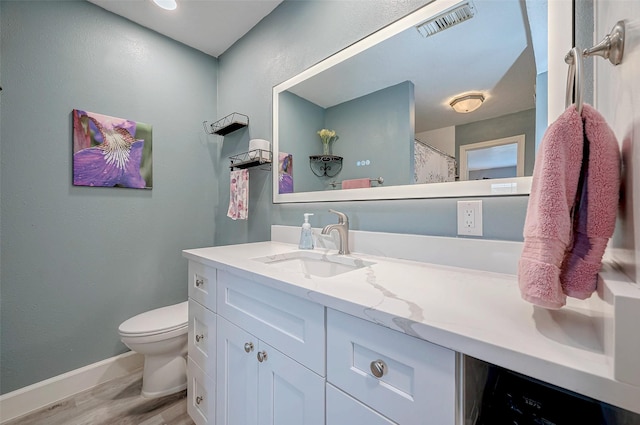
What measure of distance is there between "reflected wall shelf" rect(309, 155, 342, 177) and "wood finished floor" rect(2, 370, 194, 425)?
59.6 inches

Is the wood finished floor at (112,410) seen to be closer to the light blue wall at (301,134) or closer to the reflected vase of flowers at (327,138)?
the light blue wall at (301,134)

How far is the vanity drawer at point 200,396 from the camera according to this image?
3.73 ft

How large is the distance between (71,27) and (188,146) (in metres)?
0.92

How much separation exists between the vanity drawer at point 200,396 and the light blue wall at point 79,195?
2.74ft

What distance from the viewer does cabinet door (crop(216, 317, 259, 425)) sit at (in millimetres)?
912

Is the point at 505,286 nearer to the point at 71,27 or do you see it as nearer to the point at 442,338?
the point at 442,338

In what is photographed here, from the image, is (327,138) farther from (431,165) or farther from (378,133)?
(431,165)

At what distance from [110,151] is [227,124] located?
789 mm

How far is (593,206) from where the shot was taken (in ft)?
1.43

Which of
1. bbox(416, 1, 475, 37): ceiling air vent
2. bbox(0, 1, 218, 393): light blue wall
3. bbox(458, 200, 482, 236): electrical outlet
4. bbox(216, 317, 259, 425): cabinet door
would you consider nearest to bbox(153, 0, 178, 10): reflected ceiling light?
bbox(0, 1, 218, 393): light blue wall

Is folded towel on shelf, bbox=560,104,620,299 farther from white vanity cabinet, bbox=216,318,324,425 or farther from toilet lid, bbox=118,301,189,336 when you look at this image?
toilet lid, bbox=118,301,189,336

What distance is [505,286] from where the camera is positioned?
0.71 meters

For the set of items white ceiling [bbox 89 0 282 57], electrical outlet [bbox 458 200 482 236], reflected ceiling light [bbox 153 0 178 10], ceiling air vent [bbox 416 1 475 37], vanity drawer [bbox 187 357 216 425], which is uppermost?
white ceiling [bbox 89 0 282 57]

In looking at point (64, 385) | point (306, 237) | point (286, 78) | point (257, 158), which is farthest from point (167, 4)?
point (64, 385)
